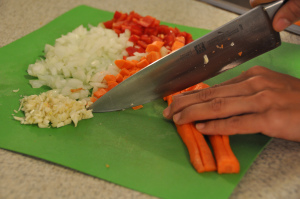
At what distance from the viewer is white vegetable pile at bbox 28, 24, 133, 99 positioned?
77.2 inches

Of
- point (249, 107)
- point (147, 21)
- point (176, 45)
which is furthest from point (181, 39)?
point (249, 107)

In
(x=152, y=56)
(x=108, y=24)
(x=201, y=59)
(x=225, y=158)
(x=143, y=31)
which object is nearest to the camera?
(x=225, y=158)

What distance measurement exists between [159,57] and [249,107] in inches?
31.7

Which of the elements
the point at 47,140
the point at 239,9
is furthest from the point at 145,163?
the point at 239,9

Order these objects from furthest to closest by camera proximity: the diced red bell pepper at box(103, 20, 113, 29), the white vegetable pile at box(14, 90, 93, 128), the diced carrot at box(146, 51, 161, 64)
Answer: the diced red bell pepper at box(103, 20, 113, 29) → the diced carrot at box(146, 51, 161, 64) → the white vegetable pile at box(14, 90, 93, 128)

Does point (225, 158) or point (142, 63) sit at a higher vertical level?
point (142, 63)

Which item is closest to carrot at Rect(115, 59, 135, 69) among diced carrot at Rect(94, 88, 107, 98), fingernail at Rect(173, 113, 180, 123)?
diced carrot at Rect(94, 88, 107, 98)

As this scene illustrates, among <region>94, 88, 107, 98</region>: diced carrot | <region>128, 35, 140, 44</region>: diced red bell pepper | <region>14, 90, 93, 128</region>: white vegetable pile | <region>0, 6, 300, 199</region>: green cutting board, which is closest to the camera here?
<region>0, 6, 300, 199</region>: green cutting board

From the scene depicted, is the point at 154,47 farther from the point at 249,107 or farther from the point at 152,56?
the point at 249,107

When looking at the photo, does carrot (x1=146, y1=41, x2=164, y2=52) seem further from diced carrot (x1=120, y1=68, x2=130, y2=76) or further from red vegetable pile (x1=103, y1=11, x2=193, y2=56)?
diced carrot (x1=120, y1=68, x2=130, y2=76)

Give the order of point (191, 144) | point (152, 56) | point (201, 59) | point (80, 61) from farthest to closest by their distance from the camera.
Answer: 1. point (80, 61)
2. point (152, 56)
3. point (201, 59)
4. point (191, 144)

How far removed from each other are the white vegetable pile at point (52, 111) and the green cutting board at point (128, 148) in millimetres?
35

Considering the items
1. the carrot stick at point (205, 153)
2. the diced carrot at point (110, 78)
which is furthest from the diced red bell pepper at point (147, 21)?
the carrot stick at point (205, 153)

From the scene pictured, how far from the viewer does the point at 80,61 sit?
2102 millimetres
